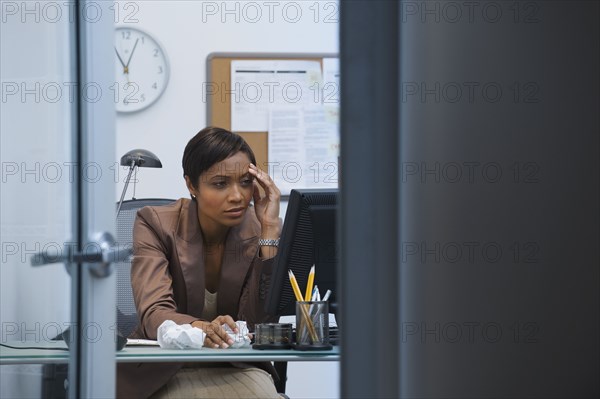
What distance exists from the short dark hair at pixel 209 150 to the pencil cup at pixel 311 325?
0.55 meters

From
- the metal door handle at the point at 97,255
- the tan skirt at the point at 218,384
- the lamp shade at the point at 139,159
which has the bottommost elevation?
the tan skirt at the point at 218,384

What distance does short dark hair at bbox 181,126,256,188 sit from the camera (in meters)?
2.05

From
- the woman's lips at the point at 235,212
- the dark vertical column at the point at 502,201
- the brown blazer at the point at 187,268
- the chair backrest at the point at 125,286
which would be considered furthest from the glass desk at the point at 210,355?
the dark vertical column at the point at 502,201

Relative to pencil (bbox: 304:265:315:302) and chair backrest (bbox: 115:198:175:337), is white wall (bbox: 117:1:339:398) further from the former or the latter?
pencil (bbox: 304:265:315:302)

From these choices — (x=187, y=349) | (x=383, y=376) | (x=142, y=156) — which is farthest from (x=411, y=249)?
(x=142, y=156)

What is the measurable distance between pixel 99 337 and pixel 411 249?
0.88 m

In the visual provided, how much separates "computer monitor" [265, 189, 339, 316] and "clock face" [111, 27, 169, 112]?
1669 millimetres

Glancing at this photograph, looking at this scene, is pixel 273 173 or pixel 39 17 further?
pixel 273 173

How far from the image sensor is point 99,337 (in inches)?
50.6

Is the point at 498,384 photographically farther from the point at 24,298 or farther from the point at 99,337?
the point at 24,298

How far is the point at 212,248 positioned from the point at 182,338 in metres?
0.46

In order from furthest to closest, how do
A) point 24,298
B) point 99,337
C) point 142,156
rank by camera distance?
point 142,156 < point 24,298 < point 99,337

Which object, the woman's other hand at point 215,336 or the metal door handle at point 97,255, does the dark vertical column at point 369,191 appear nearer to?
the metal door handle at point 97,255

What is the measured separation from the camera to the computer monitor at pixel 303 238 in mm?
1726
